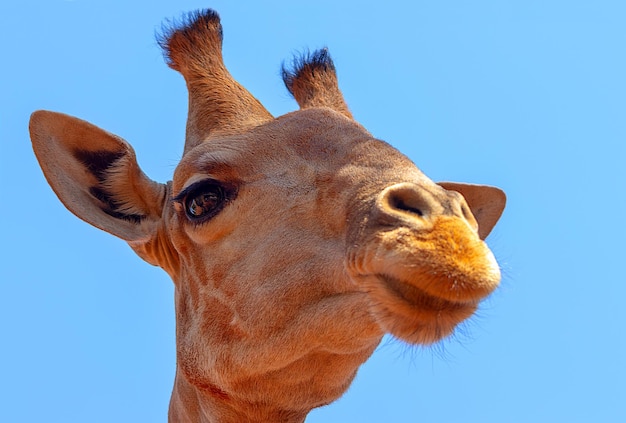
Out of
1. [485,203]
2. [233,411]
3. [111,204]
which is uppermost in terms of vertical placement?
[485,203]

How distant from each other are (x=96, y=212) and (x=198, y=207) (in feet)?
3.87

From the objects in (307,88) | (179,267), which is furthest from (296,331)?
(307,88)

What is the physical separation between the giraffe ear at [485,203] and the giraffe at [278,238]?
0.06 ft

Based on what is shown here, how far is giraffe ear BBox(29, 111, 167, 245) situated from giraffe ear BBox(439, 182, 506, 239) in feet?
8.72

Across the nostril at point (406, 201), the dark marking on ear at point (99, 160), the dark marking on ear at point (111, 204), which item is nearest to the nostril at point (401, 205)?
the nostril at point (406, 201)

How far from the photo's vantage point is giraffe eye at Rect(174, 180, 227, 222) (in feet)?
18.7

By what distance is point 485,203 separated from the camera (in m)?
6.86

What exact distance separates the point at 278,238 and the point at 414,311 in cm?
141

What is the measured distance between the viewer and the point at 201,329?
18.8ft

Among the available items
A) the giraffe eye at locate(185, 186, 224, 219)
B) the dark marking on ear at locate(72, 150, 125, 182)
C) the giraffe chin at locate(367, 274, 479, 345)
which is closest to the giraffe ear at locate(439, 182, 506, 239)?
the giraffe eye at locate(185, 186, 224, 219)

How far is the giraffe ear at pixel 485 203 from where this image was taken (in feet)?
22.3

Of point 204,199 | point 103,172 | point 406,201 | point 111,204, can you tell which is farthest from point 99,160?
point 406,201

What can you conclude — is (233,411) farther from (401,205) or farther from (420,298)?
(401,205)

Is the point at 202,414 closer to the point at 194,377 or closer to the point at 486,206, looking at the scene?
the point at 194,377
